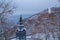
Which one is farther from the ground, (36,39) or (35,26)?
(35,26)

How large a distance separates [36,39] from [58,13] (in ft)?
3.38

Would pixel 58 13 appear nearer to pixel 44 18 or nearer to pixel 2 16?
pixel 44 18

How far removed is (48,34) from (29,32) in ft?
1.84

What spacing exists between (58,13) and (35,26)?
794 mm

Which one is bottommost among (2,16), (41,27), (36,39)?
(36,39)

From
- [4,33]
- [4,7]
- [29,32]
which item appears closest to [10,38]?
[4,33]

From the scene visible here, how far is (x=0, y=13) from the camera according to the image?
4777 millimetres

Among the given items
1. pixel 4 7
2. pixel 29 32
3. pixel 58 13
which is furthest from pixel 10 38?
pixel 58 13

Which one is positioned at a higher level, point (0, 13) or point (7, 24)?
point (0, 13)

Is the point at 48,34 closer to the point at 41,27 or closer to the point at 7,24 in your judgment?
the point at 41,27

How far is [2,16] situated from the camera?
4750 mm

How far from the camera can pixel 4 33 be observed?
460cm

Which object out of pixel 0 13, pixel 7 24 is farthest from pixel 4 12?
pixel 7 24

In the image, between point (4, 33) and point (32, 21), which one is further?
point (32, 21)
